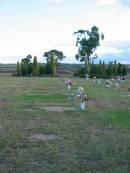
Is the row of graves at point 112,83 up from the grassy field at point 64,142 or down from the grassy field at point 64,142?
down

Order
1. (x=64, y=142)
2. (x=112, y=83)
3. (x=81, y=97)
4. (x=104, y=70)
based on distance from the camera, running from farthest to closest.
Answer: (x=104, y=70), (x=112, y=83), (x=81, y=97), (x=64, y=142)

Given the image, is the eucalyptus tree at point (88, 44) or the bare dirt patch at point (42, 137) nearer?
the bare dirt patch at point (42, 137)

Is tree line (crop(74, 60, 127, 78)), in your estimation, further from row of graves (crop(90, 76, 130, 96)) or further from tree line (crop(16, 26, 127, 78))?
row of graves (crop(90, 76, 130, 96))

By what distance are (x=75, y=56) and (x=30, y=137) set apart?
323 feet

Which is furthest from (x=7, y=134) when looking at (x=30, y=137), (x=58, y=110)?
(x=58, y=110)

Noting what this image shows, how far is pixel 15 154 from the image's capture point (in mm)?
9266

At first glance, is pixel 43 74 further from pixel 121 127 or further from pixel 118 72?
pixel 121 127

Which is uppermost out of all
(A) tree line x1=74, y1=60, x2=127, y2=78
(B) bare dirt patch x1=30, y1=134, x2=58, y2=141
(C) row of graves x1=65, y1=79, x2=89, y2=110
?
(B) bare dirt patch x1=30, y1=134, x2=58, y2=141

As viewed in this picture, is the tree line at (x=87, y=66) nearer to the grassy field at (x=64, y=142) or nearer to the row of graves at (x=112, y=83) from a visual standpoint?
the row of graves at (x=112, y=83)

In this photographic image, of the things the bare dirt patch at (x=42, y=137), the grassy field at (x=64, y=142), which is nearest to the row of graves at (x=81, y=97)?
the grassy field at (x=64, y=142)

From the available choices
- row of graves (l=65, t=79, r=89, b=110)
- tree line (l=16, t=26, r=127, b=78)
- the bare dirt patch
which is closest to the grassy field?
the bare dirt patch

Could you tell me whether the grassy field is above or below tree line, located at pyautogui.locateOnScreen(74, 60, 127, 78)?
above

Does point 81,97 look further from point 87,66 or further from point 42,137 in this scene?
point 87,66

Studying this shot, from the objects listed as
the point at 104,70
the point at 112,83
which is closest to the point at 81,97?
the point at 112,83
